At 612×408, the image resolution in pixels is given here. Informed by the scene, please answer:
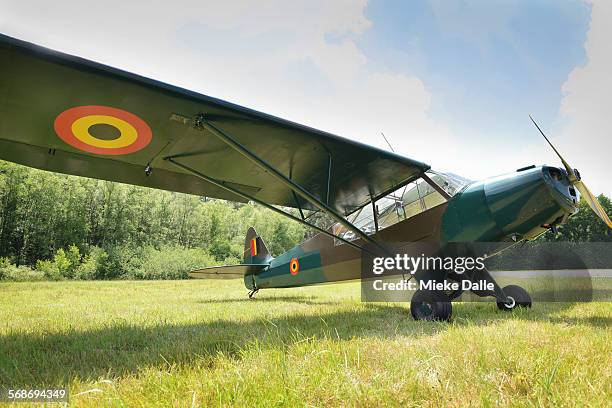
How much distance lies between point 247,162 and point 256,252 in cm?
485

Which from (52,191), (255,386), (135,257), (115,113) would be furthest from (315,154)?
(52,191)

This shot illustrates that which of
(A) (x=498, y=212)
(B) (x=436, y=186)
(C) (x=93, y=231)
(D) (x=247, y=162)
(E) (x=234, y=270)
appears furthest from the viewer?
(C) (x=93, y=231)

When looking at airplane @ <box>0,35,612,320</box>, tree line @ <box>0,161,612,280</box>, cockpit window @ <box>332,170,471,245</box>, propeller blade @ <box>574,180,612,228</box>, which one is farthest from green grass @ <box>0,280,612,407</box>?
tree line @ <box>0,161,612,280</box>

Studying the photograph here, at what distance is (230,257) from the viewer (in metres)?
34.4

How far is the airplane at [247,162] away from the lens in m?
2.97

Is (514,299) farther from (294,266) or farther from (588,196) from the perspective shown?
(294,266)

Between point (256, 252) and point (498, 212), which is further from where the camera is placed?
point (256, 252)

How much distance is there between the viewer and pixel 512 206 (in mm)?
3592

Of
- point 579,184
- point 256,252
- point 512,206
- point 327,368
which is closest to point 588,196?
Answer: point 579,184

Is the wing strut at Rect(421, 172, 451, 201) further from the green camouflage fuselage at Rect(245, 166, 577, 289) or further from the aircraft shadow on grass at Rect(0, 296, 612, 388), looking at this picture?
the aircraft shadow on grass at Rect(0, 296, 612, 388)

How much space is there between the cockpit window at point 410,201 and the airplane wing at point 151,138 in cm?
16

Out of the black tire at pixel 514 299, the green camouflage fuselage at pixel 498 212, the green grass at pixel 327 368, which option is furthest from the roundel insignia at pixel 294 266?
the green grass at pixel 327 368

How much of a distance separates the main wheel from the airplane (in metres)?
0.01

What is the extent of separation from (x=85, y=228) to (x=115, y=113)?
31154mm
